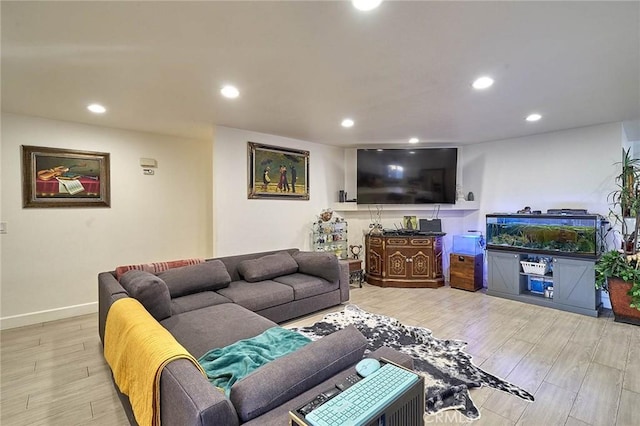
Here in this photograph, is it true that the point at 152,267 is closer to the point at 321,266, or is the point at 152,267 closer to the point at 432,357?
the point at 321,266

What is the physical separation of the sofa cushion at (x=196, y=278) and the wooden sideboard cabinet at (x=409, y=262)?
269 cm

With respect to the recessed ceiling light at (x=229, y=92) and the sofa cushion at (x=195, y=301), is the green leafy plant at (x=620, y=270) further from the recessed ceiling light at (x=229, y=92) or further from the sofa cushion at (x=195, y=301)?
the recessed ceiling light at (x=229, y=92)

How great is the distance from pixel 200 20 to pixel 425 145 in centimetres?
434

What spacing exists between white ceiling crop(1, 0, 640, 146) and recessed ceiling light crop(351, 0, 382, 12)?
68 millimetres

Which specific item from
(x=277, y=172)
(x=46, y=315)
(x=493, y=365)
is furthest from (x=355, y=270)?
(x=46, y=315)

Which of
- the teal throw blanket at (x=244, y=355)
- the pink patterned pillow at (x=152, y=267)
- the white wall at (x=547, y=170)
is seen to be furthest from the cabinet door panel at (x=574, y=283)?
the pink patterned pillow at (x=152, y=267)

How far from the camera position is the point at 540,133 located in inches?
168

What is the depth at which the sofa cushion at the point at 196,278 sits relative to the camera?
112 inches

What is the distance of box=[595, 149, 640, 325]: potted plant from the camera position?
317 cm

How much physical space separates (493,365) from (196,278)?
9.47 feet

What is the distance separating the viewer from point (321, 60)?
2119 millimetres

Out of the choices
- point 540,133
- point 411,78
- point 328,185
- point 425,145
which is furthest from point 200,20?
point 540,133

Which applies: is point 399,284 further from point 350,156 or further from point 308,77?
point 308,77

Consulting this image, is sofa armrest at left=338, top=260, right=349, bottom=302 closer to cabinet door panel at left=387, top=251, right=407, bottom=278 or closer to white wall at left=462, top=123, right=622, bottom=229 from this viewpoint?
cabinet door panel at left=387, top=251, right=407, bottom=278
